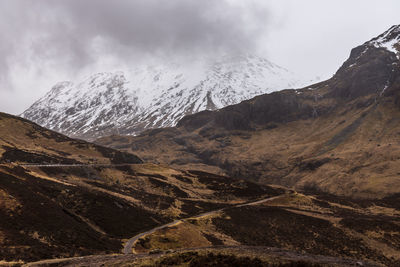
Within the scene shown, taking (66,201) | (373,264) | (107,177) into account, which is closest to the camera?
(373,264)

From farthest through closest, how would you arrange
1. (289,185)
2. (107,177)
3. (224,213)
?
(289,185) → (107,177) → (224,213)

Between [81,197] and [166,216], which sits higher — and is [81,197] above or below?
above

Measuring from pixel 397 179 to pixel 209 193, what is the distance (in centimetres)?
8731

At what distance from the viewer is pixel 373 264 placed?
23766 millimetres

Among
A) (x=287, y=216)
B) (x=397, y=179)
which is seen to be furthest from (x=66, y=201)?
(x=397, y=179)

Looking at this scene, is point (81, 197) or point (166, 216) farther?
point (166, 216)

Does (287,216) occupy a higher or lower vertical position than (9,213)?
lower

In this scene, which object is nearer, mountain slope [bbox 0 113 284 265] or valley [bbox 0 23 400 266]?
valley [bbox 0 23 400 266]

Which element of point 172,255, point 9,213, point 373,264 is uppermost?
point 9,213

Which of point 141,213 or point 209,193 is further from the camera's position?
point 209,193

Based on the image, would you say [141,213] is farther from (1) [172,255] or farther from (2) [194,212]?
(1) [172,255]

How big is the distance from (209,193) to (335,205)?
1617 inches

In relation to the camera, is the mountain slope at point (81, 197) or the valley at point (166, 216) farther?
the mountain slope at point (81, 197)

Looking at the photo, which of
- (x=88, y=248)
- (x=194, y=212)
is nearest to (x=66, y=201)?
(x=88, y=248)
